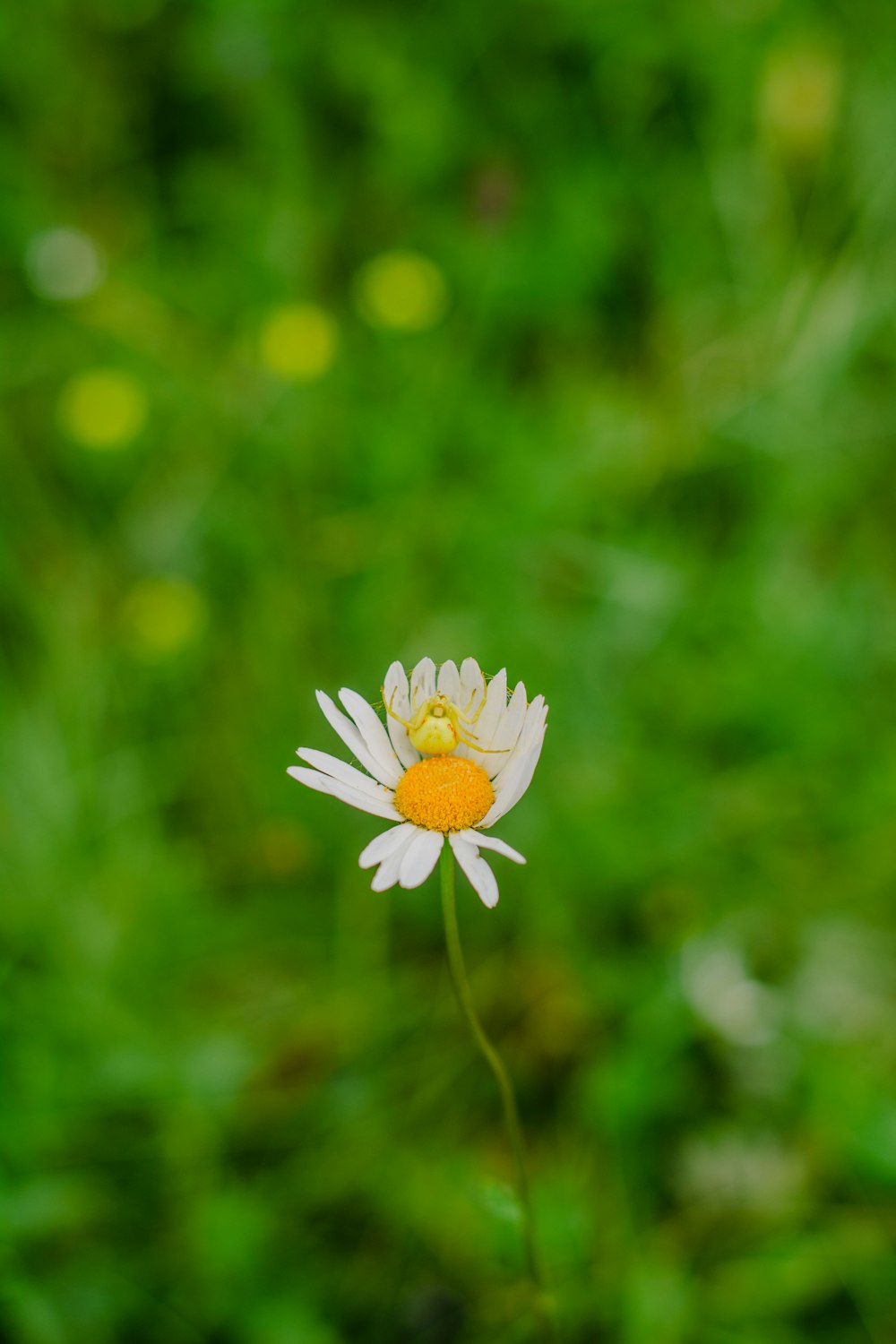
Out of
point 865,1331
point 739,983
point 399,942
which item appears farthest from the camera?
point 399,942

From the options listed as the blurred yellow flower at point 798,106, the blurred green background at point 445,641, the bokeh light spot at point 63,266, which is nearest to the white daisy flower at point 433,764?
the blurred green background at point 445,641

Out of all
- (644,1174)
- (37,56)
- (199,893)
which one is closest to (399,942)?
(199,893)

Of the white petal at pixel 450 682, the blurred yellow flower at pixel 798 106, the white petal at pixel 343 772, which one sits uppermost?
the blurred yellow flower at pixel 798 106

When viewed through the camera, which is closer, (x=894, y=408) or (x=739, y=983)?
(x=739, y=983)

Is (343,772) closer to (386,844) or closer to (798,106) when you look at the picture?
(386,844)

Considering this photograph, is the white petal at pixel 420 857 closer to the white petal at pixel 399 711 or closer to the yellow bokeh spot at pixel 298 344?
the white petal at pixel 399 711

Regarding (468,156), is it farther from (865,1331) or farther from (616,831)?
(865,1331)

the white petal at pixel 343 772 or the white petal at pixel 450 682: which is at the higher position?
the white petal at pixel 450 682

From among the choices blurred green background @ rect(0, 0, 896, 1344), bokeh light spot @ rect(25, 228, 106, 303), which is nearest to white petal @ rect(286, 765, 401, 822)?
blurred green background @ rect(0, 0, 896, 1344)
